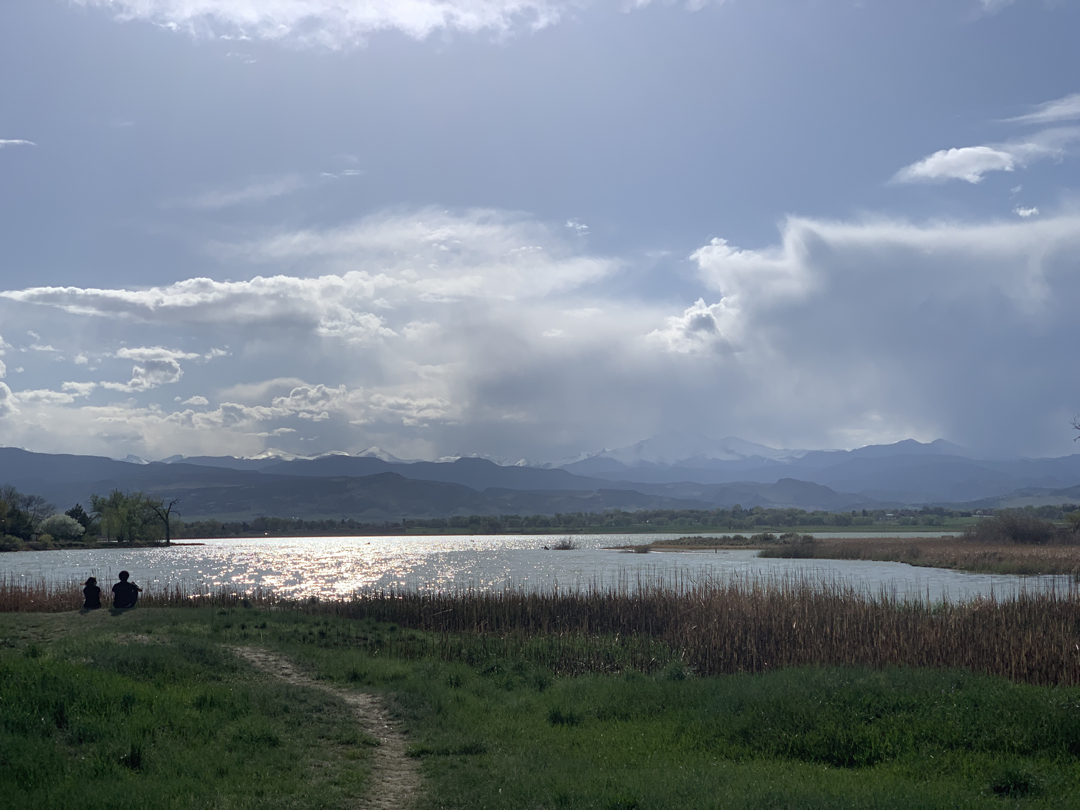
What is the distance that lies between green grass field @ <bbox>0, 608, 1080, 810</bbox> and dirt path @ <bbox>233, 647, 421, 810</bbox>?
0.29 meters

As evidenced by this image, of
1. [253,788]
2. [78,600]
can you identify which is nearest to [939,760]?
[253,788]

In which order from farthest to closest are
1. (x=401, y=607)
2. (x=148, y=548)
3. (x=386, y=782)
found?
(x=148, y=548), (x=401, y=607), (x=386, y=782)

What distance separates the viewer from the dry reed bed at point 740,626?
22953 millimetres

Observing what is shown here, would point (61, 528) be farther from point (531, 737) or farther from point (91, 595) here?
point (531, 737)

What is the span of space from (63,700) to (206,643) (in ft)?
30.4

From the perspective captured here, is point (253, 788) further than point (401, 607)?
No

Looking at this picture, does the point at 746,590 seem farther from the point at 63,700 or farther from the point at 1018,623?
the point at 63,700

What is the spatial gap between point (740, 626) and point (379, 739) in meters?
16.4

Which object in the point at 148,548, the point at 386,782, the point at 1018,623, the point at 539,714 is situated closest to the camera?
the point at 386,782

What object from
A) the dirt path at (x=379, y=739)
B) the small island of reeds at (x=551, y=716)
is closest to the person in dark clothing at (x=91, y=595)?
the small island of reeds at (x=551, y=716)

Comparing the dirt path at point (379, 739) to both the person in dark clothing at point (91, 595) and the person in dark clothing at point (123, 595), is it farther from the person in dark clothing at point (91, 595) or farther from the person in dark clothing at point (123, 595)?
the person in dark clothing at point (91, 595)

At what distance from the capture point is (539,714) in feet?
59.5

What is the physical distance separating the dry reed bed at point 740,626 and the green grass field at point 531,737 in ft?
15.6

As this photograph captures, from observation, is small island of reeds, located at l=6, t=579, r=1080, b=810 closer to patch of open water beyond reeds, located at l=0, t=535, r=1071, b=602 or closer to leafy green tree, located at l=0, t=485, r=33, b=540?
patch of open water beyond reeds, located at l=0, t=535, r=1071, b=602
